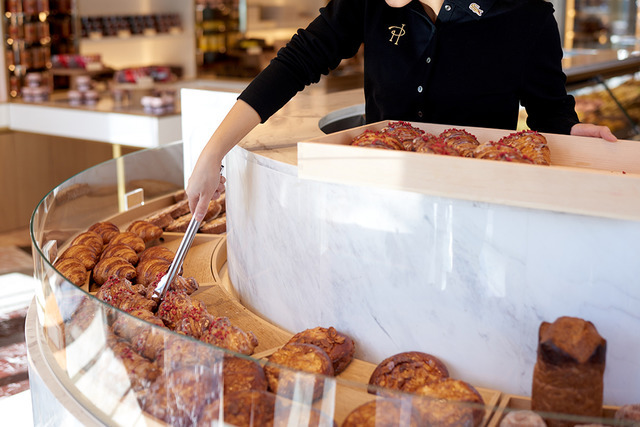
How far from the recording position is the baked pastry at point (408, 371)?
4.53 ft

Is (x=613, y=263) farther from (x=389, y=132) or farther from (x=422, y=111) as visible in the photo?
(x=422, y=111)

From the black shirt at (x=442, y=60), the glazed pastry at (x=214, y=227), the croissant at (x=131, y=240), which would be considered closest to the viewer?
the black shirt at (x=442, y=60)

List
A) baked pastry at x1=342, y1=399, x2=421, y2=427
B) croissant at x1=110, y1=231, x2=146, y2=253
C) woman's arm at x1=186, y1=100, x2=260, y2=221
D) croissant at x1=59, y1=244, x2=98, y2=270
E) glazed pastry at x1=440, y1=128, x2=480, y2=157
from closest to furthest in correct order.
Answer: baked pastry at x1=342, y1=399, x2=421, y2=427
glazed pastry at x1=440, y1=128, x2=480, y2=157
woman's arm at x1=186, y1=100, x2=260, y2=221
croissant at x1=59, y1=244, x2=98, y2=270
croissant at x1=110, y1=231, x2=146, y2=253

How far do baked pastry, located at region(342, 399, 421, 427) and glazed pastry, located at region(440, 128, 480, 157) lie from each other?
1.93 ft

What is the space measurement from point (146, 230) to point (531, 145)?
4.45 feet

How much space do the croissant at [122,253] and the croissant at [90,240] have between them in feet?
0.19

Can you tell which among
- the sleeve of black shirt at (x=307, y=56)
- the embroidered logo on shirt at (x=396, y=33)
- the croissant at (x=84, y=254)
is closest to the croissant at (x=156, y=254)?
the croissant at (x=84, y=254)

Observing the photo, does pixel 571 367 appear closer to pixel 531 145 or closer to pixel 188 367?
pixel 531 145

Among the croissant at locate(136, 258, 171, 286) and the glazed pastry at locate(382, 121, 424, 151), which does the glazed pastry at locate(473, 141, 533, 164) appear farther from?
the croissant at locate(136, 258, 171, 286)

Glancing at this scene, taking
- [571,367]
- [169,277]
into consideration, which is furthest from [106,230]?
[571,367]

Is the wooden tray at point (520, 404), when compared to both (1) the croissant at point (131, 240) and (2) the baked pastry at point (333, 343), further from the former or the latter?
(1) the croissant at point (131, 240)

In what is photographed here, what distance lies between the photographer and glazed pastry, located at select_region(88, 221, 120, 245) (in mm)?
2293

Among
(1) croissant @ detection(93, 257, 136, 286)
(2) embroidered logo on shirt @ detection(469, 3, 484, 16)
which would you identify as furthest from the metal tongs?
(2) embroidered logo on shirt @ detection(469, 3, 484, 16)

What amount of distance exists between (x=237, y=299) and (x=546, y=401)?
3.21ft
